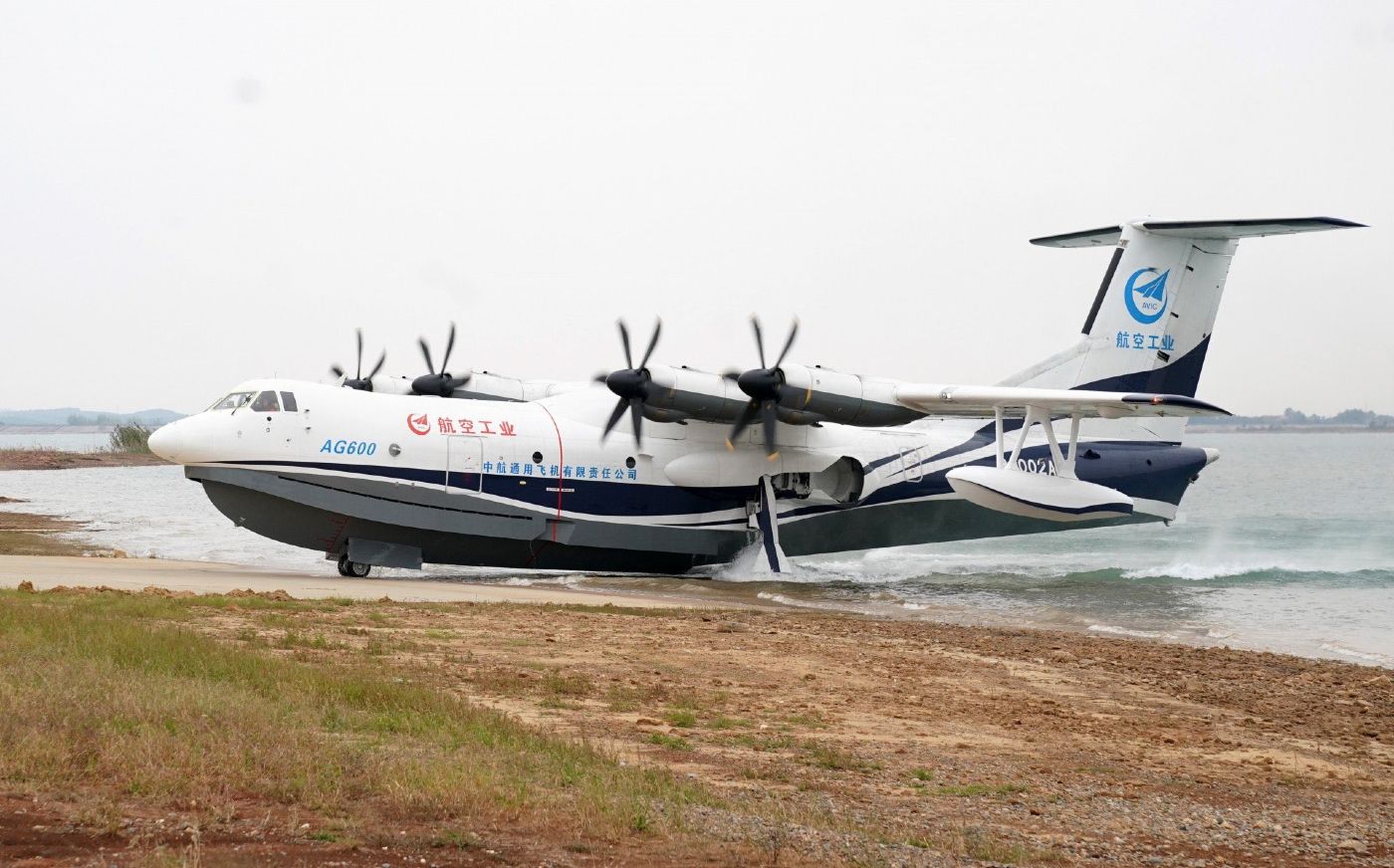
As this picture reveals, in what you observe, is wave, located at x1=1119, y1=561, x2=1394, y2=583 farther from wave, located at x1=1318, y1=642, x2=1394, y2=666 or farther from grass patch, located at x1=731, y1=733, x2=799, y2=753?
grass patch, located at x1=731, y1=733, x2=799, y2=753

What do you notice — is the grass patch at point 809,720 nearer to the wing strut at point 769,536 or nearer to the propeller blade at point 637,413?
the propeller blade at point 637,413

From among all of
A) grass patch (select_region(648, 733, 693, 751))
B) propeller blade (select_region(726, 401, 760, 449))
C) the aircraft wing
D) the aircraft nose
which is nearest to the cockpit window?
the aircraft nose

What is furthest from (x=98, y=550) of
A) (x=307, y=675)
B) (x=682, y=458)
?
(x=307, y=675)

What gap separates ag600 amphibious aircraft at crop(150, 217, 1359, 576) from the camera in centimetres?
1908

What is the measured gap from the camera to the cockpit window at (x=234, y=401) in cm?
1881

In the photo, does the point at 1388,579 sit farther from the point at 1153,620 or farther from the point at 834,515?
the point at 834,515

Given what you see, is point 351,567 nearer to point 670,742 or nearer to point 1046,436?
point 1046,436

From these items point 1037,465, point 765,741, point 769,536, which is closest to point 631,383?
point 769,536

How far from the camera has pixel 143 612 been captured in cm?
1245

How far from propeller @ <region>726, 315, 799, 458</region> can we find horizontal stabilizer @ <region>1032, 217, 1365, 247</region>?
24.8ft

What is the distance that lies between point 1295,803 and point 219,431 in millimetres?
15477

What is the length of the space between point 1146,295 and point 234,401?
1618 cm

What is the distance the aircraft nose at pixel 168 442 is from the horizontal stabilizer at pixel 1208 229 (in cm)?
1616

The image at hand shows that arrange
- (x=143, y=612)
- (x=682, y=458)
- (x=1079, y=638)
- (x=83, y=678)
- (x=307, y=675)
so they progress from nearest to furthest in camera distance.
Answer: (x=83, y=678) < (x=307, y=675) < (x=143, y=612) < (x=1079, y=638) < (x=682, y=458)
